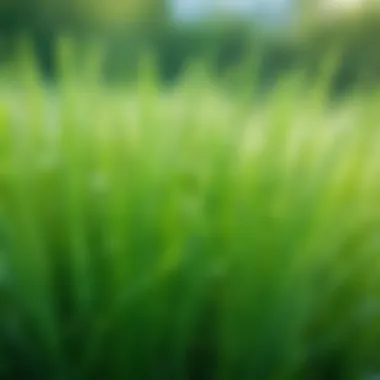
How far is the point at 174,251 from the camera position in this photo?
0.49m

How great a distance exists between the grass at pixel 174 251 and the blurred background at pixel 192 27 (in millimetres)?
270

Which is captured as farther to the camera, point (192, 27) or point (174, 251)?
point (192, 27)

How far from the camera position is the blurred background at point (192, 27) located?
83 centimetres

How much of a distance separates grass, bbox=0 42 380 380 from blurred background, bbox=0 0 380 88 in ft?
0.89

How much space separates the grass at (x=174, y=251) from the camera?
1.61ft

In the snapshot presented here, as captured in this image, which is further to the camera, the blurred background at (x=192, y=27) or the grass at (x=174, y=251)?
the blurred background at (x=192, y=27)

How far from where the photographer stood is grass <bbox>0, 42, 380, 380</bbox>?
1.61ft

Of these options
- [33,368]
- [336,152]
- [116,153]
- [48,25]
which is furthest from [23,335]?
[48,25]

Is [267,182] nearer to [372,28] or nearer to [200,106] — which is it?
[200,106]

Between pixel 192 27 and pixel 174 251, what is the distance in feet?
1.46

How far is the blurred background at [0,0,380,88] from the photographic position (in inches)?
32.6

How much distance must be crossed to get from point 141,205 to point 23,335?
0.12m

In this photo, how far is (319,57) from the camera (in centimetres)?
88

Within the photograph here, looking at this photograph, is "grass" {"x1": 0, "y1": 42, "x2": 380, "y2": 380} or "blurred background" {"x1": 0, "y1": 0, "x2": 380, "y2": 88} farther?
"blurred background" {"x1": 0, "y1": 0, "x2": 380, "y2": 88}
